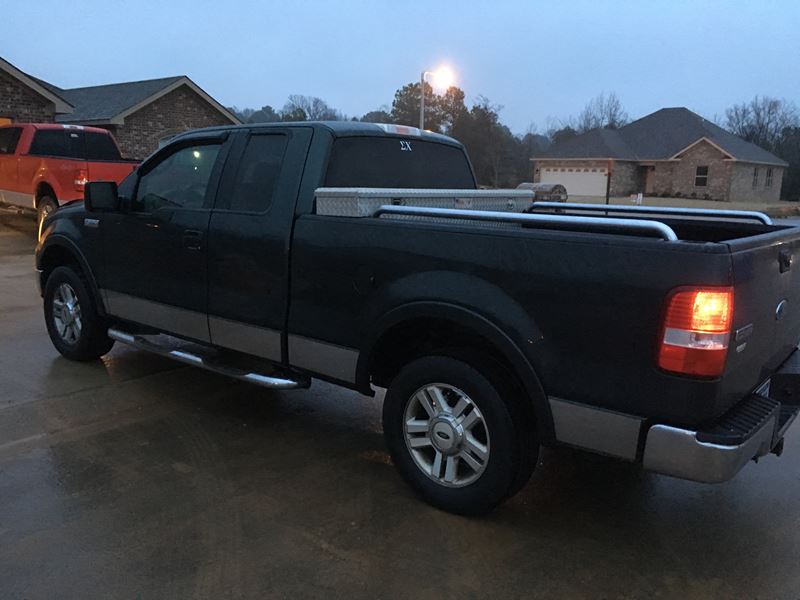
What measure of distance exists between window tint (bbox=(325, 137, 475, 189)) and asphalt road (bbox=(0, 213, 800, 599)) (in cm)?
171

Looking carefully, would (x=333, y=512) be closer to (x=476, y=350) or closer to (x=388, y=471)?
(x=388, y=471)

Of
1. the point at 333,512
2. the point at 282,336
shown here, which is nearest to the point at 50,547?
the point at 333,512

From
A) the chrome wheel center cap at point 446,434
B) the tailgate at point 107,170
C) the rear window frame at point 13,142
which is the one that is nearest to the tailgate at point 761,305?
the chrome wheel center cap at point 446,434

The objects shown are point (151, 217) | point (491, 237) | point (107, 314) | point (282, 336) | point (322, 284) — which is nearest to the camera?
point (491, 237)

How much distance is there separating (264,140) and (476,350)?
79.6 inches

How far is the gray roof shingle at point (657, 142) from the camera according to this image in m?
45.3

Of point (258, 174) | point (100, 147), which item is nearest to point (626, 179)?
point (100, 147)

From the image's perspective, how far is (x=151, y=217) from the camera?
4.83 meters

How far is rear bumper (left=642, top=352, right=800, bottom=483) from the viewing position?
2.69 meters

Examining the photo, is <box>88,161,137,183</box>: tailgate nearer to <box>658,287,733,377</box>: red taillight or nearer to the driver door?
the driver door

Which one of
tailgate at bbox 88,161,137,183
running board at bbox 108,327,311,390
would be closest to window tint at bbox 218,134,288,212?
running board at bbox 108,327,311,390

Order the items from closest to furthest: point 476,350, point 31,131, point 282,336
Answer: point 476,350 → point 282,336 → point 31,131

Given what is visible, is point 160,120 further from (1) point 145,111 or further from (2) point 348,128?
(2) point 348,128

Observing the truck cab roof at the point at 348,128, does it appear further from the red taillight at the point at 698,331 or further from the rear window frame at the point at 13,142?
the rear window frame at the point at 13,142
